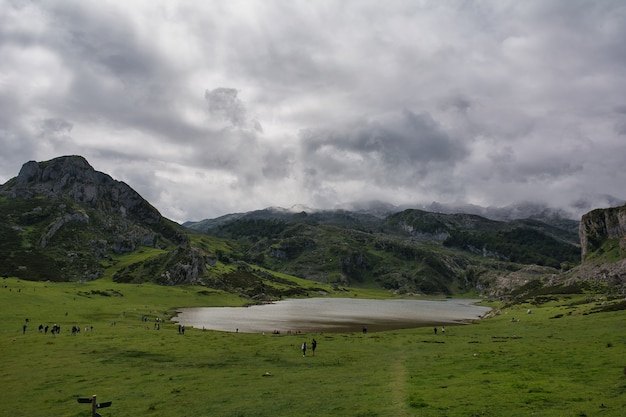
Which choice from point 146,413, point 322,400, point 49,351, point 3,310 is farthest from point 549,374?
point 3,310

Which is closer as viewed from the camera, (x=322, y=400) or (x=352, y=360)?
(x=322, y=400)

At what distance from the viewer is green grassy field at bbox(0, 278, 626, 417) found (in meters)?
32.6

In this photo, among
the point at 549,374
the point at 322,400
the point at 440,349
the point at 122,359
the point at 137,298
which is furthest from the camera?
the point at 137,298

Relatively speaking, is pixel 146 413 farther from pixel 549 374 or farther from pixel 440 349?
pixel 440 349

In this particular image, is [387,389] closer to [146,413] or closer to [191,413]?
[191,413]

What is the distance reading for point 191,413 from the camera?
32906 mm

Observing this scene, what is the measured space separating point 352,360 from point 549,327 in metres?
56.0

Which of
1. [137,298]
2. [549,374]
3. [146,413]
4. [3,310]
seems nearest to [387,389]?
[549,374]

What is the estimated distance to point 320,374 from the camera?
47.6m

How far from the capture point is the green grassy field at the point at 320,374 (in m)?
32.6

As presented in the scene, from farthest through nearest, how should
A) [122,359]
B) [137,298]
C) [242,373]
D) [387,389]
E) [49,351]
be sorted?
[137,298] → [49,351] → [122,359] → [242,373] → [387,389]

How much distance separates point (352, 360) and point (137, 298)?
525 ft

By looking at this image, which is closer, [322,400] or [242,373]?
[322,400]

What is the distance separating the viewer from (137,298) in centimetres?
18812
